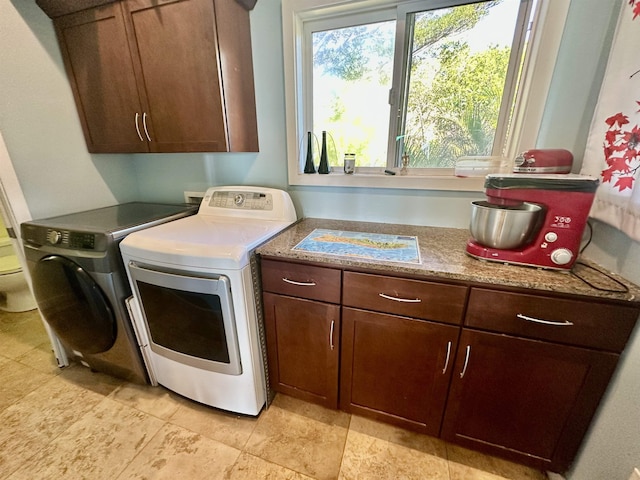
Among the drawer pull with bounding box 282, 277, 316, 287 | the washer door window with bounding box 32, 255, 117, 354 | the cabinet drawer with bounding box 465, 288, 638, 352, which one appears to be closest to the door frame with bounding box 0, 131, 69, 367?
the washer door window with bounding box 32, 255, 117, 354

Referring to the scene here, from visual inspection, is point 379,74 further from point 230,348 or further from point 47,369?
point 47,369

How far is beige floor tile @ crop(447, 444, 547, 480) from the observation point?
1.08 metres

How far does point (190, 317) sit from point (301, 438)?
31.3 inches

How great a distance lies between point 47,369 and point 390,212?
2389 mm

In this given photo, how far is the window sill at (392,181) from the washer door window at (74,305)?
3.88ft

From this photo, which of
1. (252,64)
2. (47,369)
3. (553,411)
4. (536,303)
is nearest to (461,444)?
(553,411)

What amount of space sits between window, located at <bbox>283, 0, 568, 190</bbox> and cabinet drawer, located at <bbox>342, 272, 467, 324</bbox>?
25.5 inches

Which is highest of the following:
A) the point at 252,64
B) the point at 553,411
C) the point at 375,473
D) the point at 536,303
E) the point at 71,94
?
the point at 252,64

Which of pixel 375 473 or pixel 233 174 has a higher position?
pixel 233 174

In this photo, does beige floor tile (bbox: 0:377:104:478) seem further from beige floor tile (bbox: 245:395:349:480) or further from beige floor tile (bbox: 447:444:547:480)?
beige floor tile (bbox: 447:444:547:480)

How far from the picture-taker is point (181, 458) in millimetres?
1153

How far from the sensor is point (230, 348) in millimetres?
1145

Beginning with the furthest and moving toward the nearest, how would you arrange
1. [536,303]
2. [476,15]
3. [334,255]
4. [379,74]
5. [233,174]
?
[233,174] → [379,74] → [476,15] → [334,255] → [536,303]

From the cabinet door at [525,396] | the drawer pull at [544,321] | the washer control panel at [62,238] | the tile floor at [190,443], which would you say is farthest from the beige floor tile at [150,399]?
the drawer pull at [544,321]
